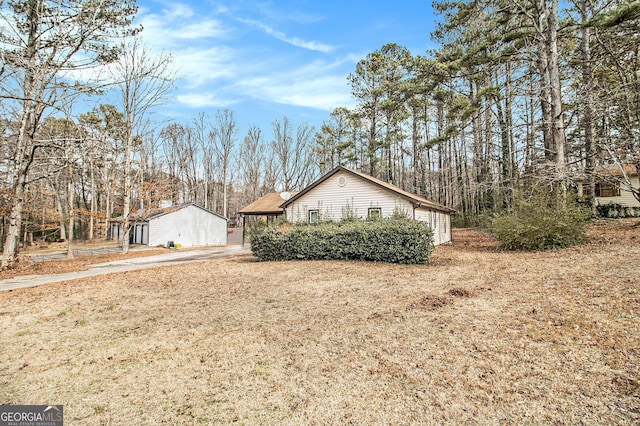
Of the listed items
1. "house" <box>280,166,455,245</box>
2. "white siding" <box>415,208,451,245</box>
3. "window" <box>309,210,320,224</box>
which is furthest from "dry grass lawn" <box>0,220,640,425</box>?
"window" <box>309,210,320,224</box>

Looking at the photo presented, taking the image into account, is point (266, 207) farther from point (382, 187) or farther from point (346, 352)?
point (346, 352)

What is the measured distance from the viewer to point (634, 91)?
12.0m

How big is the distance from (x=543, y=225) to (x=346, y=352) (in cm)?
1069

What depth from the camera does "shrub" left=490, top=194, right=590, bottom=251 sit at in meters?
10.8

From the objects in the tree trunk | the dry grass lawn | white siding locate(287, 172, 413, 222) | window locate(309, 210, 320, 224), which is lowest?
the dry grass lawn

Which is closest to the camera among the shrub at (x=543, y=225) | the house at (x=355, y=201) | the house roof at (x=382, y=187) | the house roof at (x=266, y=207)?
the shrub at (x=543, y=225)

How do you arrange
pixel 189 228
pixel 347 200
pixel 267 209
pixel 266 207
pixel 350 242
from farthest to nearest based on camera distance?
pixel 189 228 → pixel 266 207 → pixel 267 209 → pixel 347 200 → pixel 350 242

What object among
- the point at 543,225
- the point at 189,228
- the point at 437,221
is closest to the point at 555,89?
the point at 543,225

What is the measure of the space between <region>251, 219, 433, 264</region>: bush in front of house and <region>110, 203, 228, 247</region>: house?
14.3 metres

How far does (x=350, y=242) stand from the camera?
1168 cm

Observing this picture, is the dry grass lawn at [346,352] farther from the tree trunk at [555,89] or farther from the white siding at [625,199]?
the white siding at [625,199]

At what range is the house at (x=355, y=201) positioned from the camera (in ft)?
51.8

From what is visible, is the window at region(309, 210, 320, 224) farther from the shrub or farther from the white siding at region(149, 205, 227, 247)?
the white siding at region(149, 205, 227, 247)

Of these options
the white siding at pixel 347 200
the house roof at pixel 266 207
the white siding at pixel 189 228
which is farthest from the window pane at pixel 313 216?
the white siding at pixel 189 228
